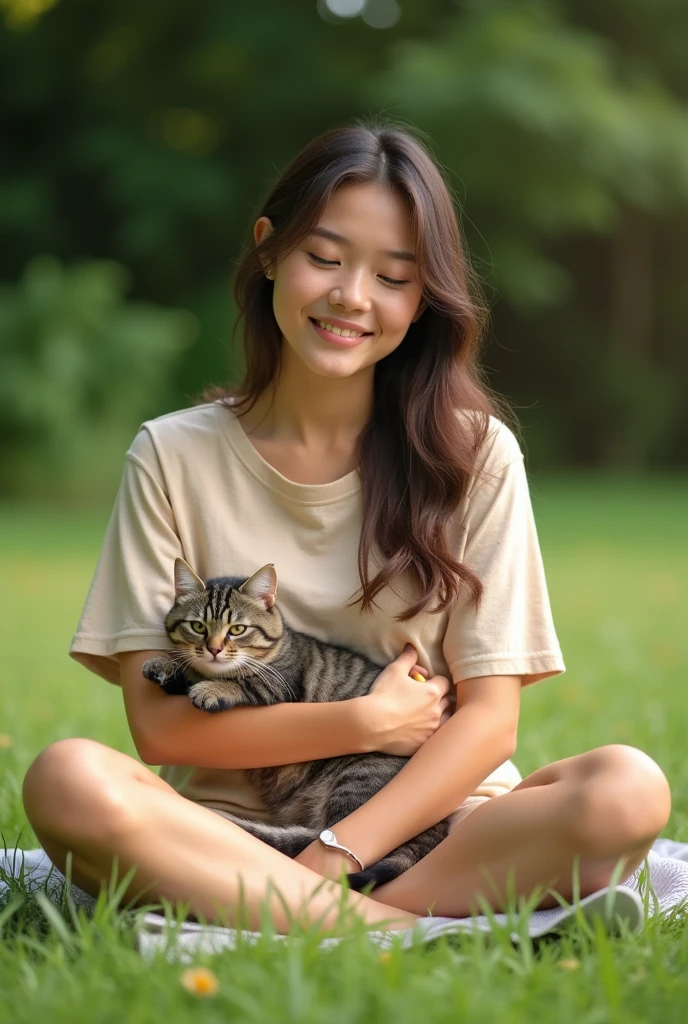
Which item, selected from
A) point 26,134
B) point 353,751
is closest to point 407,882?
point 353,751

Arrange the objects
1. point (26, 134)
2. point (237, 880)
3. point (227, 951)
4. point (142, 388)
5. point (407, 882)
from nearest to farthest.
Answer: point (227, 951) < point (237, 880) < point (407, 882) < point (142, 388) < point (26, 134)

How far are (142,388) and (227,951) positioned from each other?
11.8 m

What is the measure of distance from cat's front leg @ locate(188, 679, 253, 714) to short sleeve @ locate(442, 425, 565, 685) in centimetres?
46

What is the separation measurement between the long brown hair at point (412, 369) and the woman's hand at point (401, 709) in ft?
0.49

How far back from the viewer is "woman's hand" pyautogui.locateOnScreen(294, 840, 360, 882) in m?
2.31

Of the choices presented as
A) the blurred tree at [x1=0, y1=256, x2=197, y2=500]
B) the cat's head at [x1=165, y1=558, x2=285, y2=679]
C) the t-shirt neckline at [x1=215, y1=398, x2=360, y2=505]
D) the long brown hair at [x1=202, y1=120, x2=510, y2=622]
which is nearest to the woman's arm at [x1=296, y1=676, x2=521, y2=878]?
the long brown hair at [x1=202, y1=120, x2=510, y2=622]

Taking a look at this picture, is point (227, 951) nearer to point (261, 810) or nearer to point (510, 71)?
point (261, 810)

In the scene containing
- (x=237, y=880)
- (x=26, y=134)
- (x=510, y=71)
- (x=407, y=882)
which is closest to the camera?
(x=237, y=880)

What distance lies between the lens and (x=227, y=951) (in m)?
1.91

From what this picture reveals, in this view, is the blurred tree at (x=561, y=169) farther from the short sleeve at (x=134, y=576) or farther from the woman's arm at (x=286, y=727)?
the woman's arm at (x=286, y=727)

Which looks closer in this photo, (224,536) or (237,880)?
(237,880)

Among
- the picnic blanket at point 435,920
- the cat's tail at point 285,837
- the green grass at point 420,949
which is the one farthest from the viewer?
the cat's tail at point 285,837

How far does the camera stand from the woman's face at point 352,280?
2.57 m

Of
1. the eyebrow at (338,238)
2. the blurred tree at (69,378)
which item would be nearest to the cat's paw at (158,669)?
the eyebrow at (338,238)
